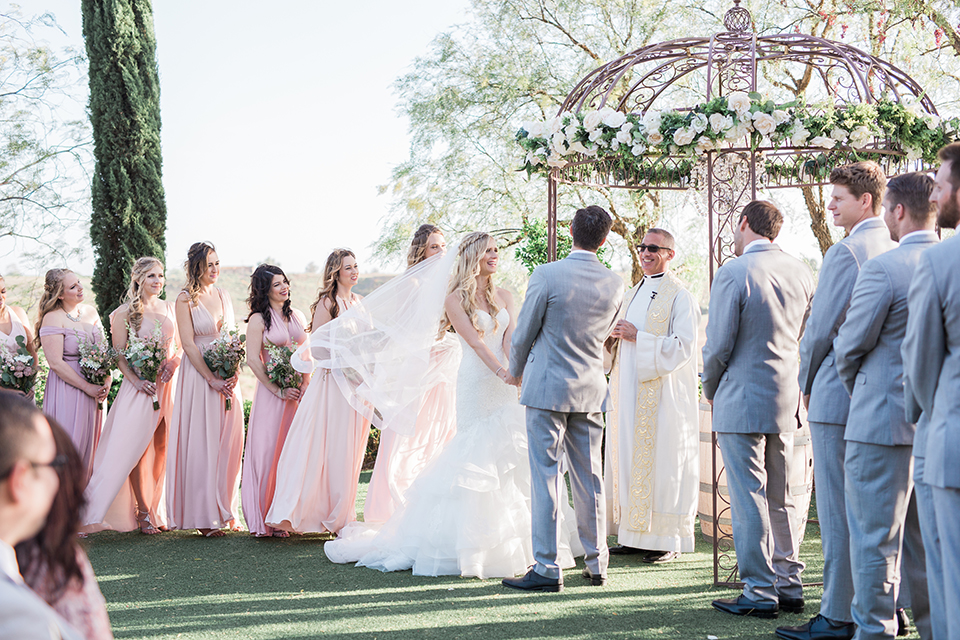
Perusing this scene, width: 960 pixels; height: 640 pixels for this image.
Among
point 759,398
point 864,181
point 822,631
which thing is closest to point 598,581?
point 822,631

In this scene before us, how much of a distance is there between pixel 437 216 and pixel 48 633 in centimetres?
1397

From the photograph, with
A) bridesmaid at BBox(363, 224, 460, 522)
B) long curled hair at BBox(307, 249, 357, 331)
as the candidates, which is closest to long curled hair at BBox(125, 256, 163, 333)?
long curled hair at BBox(307, 249, 357, 331)

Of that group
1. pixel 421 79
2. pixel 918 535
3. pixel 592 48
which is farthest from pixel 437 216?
pixel 918 535

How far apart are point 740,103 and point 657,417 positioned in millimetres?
2316

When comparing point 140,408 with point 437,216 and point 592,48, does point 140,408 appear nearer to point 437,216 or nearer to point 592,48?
point 437,216

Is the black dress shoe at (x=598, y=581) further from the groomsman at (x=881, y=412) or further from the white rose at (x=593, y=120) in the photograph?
the white rose at (x=593, y=120)

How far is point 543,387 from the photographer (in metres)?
5.19

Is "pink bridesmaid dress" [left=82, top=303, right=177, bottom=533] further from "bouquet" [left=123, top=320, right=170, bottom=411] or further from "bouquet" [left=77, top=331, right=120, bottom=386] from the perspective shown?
"bouquet" [left=77, top=331, right=120, bottom=386]

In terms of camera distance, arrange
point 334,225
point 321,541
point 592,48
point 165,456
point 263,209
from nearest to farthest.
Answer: point 321,541 → point 165,456 → point 592,48 → point 334,225 → point 263,209

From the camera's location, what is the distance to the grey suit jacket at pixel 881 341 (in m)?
3.66

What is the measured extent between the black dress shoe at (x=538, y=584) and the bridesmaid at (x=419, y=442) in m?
1.41

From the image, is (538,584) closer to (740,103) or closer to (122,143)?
(740,103)

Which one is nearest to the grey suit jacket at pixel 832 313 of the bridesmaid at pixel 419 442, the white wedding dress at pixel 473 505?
the white wedding dress at pixel 473 505

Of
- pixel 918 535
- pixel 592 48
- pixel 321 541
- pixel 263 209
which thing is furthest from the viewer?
pixel 263 209
